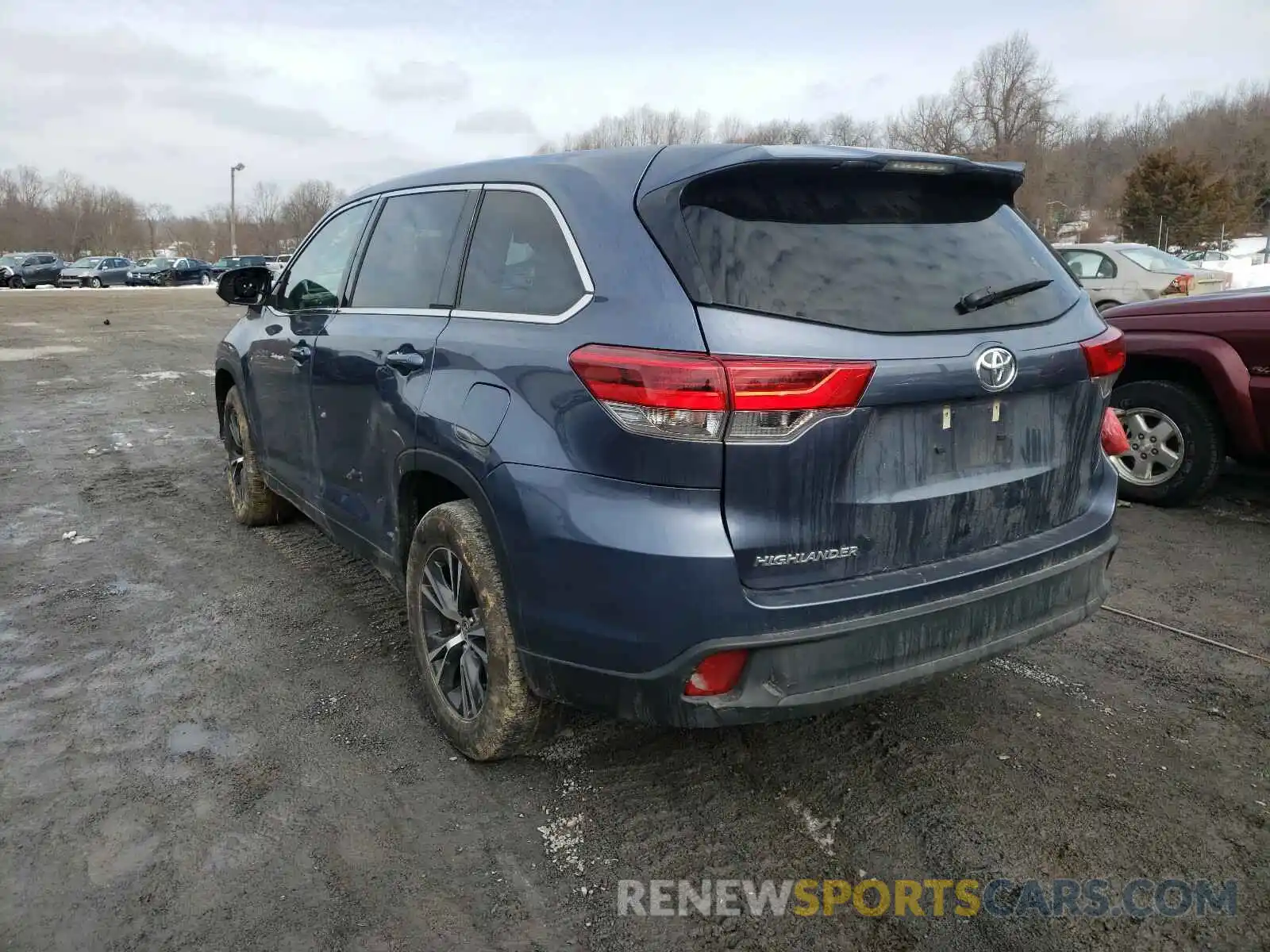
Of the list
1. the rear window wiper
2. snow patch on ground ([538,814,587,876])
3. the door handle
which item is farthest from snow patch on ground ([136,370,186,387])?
the rear window wiper

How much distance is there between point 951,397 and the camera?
2379 mm

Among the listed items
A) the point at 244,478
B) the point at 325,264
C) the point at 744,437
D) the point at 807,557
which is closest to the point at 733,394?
the point at 744,437

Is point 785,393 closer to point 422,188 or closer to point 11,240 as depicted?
point 422,188

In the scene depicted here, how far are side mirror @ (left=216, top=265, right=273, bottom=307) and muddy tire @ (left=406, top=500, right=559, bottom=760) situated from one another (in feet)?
8.30

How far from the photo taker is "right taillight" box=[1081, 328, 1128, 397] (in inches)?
107

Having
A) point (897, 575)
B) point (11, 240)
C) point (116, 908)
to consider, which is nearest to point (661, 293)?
point (897, 575)

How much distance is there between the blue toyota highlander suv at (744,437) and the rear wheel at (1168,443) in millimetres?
3087

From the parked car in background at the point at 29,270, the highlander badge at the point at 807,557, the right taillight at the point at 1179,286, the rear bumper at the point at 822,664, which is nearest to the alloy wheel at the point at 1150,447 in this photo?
the rear bumper at the point at 822,664

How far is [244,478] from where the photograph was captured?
526 centimetres

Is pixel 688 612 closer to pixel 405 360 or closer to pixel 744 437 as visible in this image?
pixel 744 437

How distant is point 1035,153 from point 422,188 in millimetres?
69945

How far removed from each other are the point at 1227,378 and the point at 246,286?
5454 mm

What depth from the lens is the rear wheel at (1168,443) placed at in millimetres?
5430

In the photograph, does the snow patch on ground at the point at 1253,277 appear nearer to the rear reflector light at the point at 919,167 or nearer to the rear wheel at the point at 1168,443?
the rear wheel at the point at 1168,443
